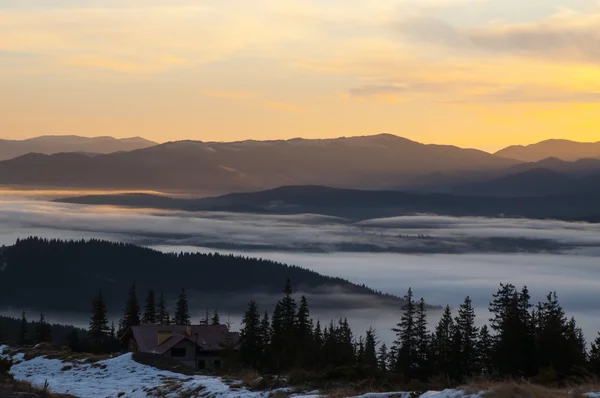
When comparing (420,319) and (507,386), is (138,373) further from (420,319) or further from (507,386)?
(420,319)

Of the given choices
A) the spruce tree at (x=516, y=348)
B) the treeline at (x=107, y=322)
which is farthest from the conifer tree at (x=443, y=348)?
the treeline at (x=107, y=322)

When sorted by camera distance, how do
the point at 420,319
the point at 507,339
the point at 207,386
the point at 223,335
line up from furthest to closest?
the point at 223,335 < the point at 420,319 < the point at 507,339 < the point at 207,386

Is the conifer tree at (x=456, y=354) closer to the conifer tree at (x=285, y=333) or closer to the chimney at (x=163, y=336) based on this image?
the conifer tree at (x=285, y=333)

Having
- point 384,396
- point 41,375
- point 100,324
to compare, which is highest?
point 384,396

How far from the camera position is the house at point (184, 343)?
265ft

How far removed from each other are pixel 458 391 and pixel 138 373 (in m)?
19.3

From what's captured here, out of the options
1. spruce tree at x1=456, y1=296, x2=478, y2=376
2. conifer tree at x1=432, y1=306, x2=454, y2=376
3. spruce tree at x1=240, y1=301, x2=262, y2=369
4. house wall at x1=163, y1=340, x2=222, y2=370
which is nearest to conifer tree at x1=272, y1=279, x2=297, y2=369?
spruce tree at x1=240, y1=301, x2=262, y2=369

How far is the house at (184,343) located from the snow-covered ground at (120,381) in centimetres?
3574

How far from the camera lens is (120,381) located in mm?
35094

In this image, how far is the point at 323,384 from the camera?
27.1 metres

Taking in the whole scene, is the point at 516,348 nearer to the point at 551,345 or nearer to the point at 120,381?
the point at 551,345

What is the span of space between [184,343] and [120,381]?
48134mm

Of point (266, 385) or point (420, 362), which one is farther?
point (420, 362)

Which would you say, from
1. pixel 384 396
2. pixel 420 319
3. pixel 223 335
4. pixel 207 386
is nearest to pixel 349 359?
pixel 420 319
